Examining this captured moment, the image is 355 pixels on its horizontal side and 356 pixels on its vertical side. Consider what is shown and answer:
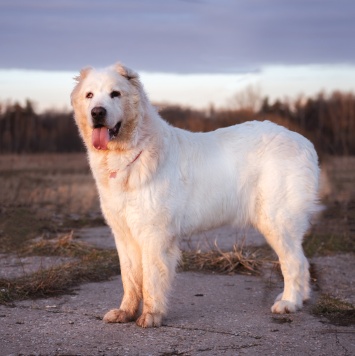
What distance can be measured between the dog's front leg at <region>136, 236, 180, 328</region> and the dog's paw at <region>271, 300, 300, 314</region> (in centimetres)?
107

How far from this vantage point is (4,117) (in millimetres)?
26375

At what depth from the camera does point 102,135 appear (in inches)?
216

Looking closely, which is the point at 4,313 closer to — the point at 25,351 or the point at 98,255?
the point at 25,351

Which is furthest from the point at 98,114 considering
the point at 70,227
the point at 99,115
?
the point at 70,227

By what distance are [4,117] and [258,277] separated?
68.0ft

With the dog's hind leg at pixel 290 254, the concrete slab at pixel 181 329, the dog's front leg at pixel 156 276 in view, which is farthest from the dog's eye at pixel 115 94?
the concrete slab at pixel 181 329

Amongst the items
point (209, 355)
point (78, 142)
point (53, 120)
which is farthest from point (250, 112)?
point (209, 355)

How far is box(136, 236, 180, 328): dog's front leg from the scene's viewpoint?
5.56 meters

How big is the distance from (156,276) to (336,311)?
172cm

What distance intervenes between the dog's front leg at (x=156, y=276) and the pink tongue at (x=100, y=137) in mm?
900

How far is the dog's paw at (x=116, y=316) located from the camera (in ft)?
18.6

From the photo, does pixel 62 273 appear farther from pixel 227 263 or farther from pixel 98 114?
pixel 98 114

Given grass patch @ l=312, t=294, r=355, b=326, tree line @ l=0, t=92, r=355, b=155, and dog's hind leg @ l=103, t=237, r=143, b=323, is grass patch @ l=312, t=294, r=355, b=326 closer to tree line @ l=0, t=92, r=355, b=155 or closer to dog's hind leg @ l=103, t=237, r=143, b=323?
A: dog's hind leg @ l=103, t=237, r=143, b=323

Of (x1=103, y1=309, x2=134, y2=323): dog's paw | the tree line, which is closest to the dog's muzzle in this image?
(x1=103, y1=309, x2=134, y2=323): dog's paw
